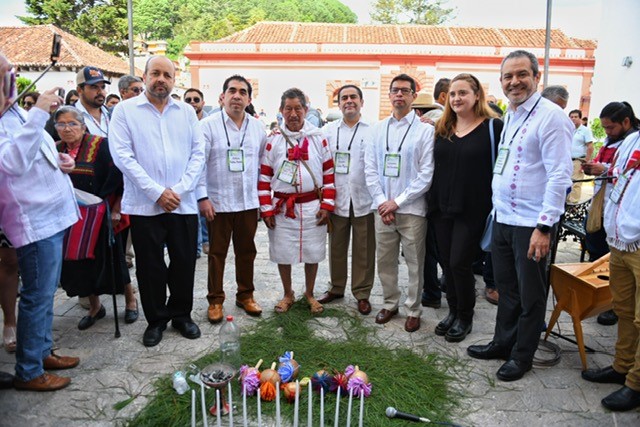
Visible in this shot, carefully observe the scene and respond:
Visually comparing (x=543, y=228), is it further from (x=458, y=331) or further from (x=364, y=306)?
(x=364, y=306)

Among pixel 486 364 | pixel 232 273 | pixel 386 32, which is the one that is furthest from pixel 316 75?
pixel 486 364

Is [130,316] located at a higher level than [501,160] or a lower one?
lower

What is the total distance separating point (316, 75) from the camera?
92.7 ft

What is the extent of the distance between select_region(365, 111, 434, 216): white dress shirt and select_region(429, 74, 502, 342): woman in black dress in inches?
3.1

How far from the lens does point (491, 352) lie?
11.1 feet

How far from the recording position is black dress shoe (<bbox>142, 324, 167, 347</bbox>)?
3584mm

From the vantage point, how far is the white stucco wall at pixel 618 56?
15055 millimetres

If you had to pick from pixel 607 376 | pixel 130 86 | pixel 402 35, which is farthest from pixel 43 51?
pixel 607 376

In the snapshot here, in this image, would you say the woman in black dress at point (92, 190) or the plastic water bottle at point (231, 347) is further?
the woman in black dress at point (92, 190)

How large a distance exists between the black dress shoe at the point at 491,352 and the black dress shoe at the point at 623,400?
0.69m

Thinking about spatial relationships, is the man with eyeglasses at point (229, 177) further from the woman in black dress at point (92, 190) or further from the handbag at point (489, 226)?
the handbag at point (489, 226)

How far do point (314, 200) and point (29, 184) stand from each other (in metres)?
2.09

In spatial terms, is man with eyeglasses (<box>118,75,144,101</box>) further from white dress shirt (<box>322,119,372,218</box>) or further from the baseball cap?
white dress shirt (<box>322,119,372,218</box>)

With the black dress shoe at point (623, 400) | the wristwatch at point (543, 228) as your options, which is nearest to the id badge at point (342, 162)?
the wristwatch at point (543, 228)
